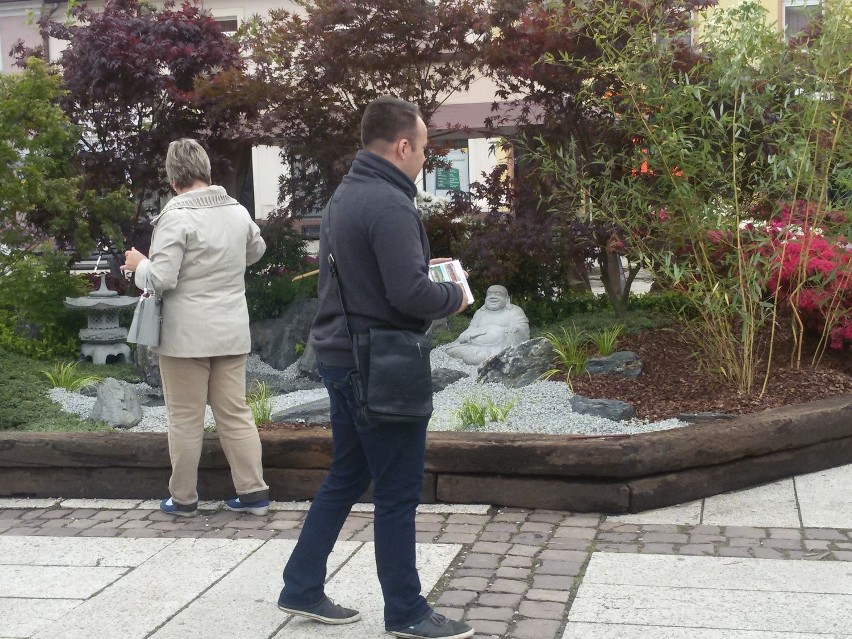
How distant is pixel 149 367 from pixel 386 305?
5.12m

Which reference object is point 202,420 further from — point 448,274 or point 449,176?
point 449,176

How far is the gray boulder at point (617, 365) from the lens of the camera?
7230mm

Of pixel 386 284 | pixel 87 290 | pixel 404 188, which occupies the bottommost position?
pixel 87 290

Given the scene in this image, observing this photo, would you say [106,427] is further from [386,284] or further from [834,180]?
[834,180]

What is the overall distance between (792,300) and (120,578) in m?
4.22

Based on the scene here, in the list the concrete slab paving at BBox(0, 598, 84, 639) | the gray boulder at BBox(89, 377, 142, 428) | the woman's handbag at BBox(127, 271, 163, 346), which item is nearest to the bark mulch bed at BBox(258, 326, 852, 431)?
the gray boulder at BBox(89, 377, 142, 428)

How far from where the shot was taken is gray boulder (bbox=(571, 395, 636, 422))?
638cm

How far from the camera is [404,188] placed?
3.79 m

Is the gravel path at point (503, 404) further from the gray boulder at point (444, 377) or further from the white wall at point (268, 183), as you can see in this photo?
the white wall at point (268, 183)

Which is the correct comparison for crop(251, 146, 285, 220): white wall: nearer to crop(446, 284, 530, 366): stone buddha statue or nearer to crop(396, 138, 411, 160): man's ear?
crop(446, 284, 530, 366): stone buddha statue

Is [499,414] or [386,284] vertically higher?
[386,284]

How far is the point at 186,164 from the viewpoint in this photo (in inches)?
211

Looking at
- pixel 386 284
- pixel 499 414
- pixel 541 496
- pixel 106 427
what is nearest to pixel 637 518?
pixel 541 496

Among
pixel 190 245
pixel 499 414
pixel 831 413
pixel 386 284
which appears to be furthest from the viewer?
pixel 499 414
